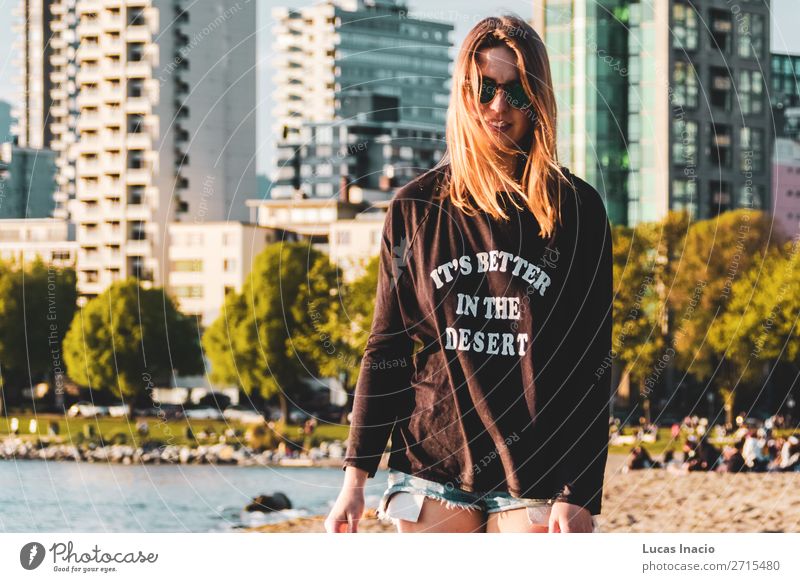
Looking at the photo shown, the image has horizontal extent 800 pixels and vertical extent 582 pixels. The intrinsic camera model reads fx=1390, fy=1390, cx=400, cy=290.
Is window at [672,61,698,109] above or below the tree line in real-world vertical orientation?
above

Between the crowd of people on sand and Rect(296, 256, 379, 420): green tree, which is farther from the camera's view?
Rect(296, 256, 379, 420): green tree

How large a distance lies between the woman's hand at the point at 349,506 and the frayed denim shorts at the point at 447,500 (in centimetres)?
6

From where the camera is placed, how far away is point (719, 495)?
96.4 ft

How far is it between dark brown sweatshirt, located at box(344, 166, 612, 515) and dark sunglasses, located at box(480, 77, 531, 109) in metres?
0.21

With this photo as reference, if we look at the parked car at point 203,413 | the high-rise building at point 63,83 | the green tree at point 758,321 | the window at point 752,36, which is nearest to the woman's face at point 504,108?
the green tree at point 758,321

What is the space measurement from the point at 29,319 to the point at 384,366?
88.5 feet

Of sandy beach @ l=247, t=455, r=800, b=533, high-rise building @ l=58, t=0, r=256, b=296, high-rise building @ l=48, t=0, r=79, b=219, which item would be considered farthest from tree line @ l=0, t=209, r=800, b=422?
high-rise building @ l=48, t=0, r=79, b=219

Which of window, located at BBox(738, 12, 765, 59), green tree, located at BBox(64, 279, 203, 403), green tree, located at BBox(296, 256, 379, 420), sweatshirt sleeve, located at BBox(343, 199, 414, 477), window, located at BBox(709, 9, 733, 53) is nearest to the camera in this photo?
sweatshirt sleeve, located at BBox(343, 199, 414, 477)

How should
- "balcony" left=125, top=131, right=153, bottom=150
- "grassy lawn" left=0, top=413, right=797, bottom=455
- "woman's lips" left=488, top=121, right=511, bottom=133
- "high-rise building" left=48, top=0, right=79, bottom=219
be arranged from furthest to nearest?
"high-rise building" left=48, top=0, right=79, bottom=219 < "balcony" left=125, top=131, right=153, bottom=150 < "grassy lawn" left=0, top=413, right=797, bottom=455 < "woman's lips" left=488, top=121, right=511, bottom=133

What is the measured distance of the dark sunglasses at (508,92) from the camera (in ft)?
11.1

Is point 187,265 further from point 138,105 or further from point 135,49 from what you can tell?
point 135,49

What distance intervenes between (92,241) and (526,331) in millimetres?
40625

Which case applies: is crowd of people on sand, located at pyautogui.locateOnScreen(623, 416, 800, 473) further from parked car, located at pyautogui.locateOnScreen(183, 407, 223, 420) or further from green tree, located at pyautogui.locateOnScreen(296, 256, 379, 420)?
parked car, located at pyautogui.locateOnScreen(183, 407, 223, 420)

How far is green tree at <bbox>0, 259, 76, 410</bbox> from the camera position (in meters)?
19.3
